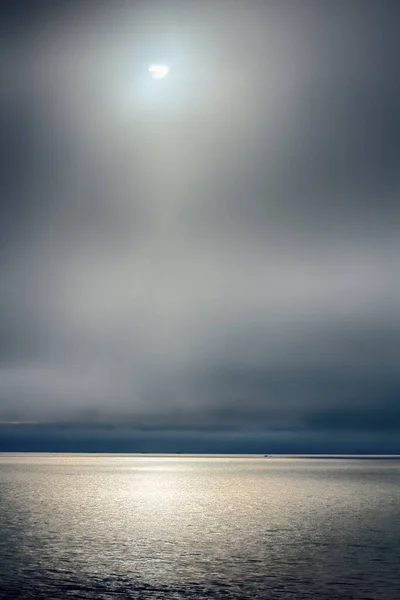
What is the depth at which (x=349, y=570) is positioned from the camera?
143 feet

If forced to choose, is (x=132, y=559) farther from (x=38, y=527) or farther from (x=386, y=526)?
(x=386, y=526)

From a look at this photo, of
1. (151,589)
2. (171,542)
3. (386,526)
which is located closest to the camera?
(151,589)

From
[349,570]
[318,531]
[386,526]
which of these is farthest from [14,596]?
[386,526]

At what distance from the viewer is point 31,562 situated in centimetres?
4556

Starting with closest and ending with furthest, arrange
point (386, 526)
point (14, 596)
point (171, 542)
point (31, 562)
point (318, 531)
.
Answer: point (14, 596)
point (31, 562)
point (171, 542)
point (318, 531)
point (386, 526)

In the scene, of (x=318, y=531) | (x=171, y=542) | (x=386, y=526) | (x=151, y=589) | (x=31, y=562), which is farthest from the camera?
(x=386, y=526)

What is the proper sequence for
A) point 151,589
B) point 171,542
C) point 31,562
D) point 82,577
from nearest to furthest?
point 151,589
point 82,577
point 31,562
point 171,542

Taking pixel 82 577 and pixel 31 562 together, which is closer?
pixel 82 577

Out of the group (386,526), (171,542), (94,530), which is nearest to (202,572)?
(171,542)

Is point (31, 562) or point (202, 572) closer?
point (202, 572)

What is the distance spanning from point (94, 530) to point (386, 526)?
Answer: 108ft

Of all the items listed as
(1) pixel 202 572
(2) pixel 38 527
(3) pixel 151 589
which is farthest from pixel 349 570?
(2) pixel 38 527

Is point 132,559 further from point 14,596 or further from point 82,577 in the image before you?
point 14,596

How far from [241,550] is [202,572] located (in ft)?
39.6
